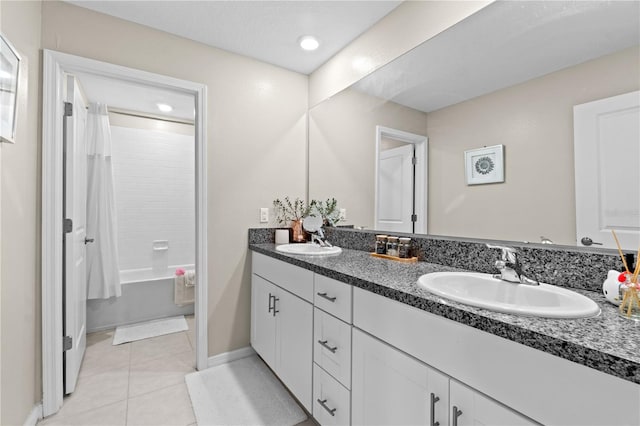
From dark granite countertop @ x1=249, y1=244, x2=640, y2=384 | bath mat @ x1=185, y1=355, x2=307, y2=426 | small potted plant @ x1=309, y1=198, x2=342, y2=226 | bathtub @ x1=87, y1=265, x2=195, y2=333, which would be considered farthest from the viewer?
bathtub @ x1=87, y1=265, x2=195, y2=333

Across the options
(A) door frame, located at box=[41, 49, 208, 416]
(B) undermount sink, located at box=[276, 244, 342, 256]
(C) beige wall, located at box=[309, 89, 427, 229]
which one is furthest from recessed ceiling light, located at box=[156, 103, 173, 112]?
(B) undermount sink, located at box=[276, 244, 342, 256]

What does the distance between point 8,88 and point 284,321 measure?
5.36 ft

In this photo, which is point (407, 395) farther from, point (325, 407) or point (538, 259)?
point (538, 259)

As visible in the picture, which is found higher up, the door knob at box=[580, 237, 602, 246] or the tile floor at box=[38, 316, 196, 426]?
the door knob at box=[580, 237, 602, 246]

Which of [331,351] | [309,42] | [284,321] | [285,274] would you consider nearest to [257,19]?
[309,42]

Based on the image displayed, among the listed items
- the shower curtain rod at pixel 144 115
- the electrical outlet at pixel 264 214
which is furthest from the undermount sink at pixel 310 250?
the shower curtain rod at pixel 144 115

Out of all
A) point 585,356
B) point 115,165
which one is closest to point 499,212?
point 585,356

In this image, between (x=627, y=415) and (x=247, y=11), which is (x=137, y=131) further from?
(x=627, y=415)

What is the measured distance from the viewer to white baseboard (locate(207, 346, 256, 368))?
7.04 ft

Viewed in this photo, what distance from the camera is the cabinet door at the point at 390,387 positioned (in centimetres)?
90

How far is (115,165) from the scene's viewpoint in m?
3.22

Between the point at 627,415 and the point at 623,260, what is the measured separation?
545mm

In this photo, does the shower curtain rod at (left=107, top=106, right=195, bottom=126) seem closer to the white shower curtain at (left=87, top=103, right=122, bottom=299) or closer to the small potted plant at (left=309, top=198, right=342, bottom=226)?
the white shower curtain at (left=87, top=103, right=122, bottom=299)

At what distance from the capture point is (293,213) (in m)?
2.52
